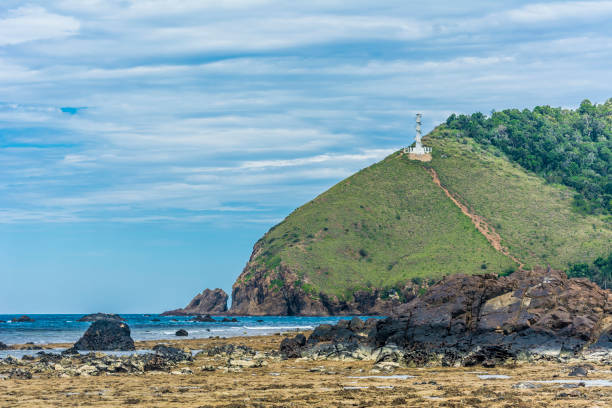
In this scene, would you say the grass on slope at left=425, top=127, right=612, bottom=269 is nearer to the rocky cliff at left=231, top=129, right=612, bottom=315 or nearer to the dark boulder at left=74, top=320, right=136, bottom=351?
the rocky cliff at left=231, top=129, right=612, bottom=315

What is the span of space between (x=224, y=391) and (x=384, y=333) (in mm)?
15290

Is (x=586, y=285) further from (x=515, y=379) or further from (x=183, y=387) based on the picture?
(x=183, y=387)

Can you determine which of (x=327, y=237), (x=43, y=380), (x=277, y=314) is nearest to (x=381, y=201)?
(x=327, y=237)

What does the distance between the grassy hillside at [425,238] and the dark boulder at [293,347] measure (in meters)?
123

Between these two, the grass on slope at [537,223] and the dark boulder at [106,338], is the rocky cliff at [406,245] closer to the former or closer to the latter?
the grass on slope at [537,223]

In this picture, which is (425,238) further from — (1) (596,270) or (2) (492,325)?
(2) (492,325)

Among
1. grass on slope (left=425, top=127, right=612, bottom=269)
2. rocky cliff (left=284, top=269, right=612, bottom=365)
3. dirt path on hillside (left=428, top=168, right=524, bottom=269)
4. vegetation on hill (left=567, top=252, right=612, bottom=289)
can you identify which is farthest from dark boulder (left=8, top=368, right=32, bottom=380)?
dirt path on hillside (left=428, top=168, right=524, bottom=269)

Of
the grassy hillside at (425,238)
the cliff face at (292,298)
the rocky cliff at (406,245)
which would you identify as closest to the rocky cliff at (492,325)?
the cliff face at (292,298)

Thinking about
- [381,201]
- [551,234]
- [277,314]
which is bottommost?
[277,314]

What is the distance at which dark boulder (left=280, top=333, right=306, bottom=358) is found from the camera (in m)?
43.1

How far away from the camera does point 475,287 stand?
136 feet

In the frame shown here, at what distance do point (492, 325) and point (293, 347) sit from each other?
13.1 metres

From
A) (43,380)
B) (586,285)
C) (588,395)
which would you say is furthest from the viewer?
(586,285)

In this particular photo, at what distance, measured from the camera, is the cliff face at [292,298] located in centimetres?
17050
